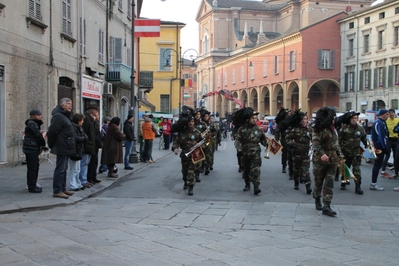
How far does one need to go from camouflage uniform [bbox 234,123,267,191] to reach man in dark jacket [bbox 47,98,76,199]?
341 cm

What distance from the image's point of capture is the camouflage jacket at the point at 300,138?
37.9ft

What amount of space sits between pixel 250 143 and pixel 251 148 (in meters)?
0.11

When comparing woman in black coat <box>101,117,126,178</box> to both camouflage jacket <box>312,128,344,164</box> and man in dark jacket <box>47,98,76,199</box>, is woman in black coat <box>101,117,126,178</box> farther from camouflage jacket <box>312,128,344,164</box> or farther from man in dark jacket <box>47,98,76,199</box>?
camouflage jacket <box>312,128,344,164</box>

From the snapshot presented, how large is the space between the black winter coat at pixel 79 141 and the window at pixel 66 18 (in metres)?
9.27

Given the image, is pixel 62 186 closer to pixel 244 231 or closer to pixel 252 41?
pixel 244 231

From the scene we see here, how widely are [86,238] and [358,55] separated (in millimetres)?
47286

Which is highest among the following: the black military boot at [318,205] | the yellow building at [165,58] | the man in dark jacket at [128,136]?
the yellow building at [165,58]

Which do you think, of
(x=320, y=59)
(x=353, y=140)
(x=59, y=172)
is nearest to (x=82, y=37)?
(x=59, y=172)

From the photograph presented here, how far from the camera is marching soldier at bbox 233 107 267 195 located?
10703mm

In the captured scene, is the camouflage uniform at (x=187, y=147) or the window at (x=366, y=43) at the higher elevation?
the window at (x=366, y=43)

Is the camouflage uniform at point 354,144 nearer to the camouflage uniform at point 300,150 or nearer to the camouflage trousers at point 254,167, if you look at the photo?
the camouflage uniform at point 300,150

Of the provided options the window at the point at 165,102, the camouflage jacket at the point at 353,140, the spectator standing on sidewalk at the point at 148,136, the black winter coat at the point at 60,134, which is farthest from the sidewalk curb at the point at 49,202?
the window at the point at 165,102

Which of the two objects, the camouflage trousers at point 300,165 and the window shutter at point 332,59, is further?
the window shutter at point 332,59

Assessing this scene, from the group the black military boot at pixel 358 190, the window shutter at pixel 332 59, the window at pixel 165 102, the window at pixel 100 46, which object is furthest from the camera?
the window shutter at pixel 332 59
